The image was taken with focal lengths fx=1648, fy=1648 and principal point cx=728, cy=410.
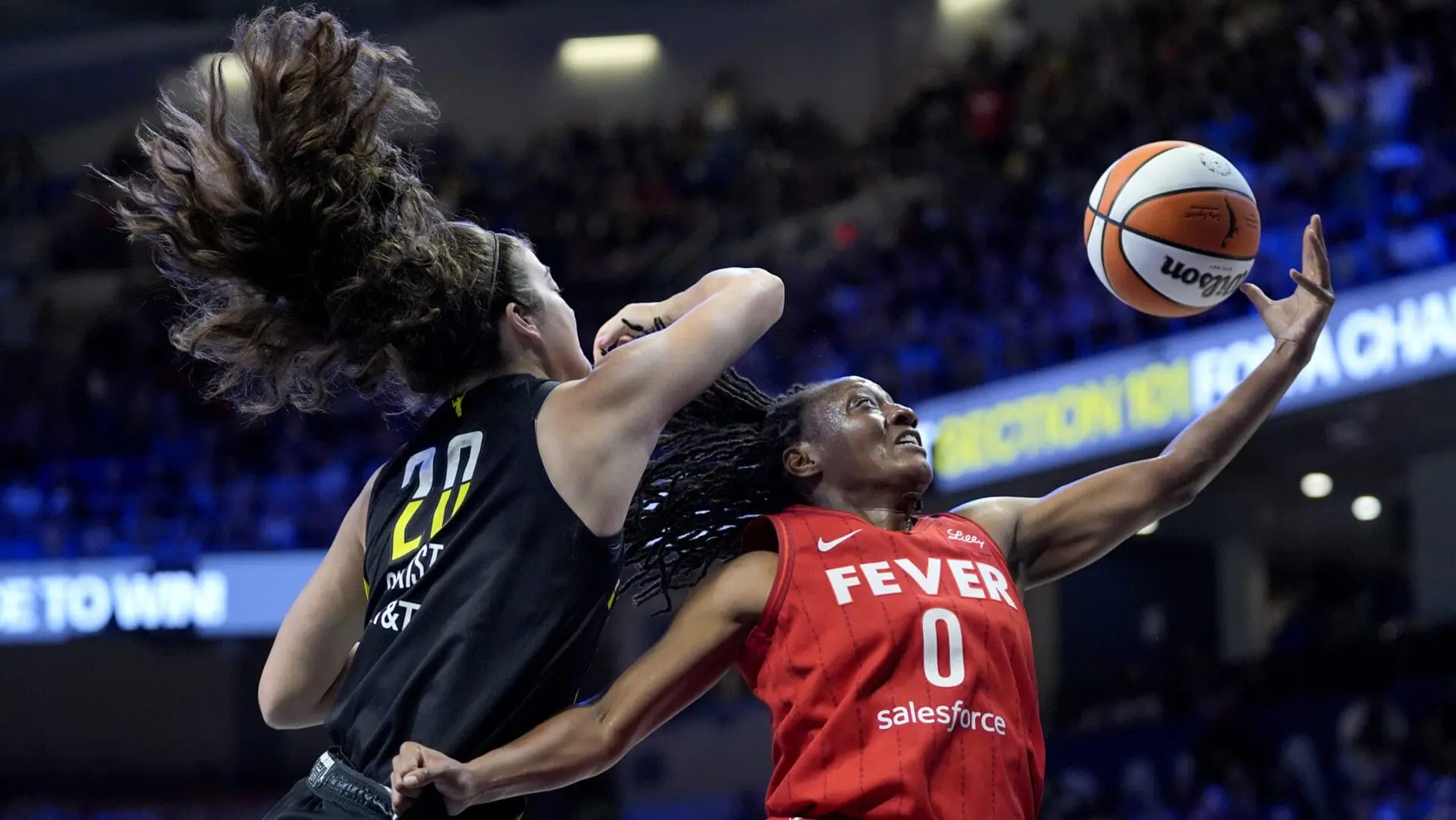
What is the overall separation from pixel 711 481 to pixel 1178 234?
4.27 ft

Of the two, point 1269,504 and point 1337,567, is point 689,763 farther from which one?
point 1337,567

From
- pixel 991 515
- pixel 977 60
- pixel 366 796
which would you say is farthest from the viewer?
pixel 977 60

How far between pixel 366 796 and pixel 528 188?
54.0 ft

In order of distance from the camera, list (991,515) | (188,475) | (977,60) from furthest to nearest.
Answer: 1. (977,60)
2. (188,475)
3. (991,515)

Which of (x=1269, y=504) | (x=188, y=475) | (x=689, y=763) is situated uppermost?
(x=188, y=475)

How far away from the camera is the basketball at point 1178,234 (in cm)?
400

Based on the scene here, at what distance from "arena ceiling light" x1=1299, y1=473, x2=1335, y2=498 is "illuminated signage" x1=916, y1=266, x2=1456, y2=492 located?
4016mm

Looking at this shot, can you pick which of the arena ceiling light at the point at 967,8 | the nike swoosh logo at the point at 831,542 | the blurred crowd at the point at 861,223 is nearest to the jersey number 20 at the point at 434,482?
the nike swoosh logo at the point at 831,542

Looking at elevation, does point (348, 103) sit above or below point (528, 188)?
below

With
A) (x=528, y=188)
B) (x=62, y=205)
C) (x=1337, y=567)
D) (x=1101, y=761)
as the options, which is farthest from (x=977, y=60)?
(x=62, y=205)

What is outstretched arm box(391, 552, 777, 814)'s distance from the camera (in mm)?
2803

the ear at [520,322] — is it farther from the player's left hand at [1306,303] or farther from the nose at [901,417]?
the player's left hand at [1306,303]

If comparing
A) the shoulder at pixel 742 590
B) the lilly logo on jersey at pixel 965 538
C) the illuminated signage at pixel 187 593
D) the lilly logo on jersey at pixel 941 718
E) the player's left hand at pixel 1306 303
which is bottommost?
the illuminated signage at pixel 187 593

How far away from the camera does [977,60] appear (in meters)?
18.5
